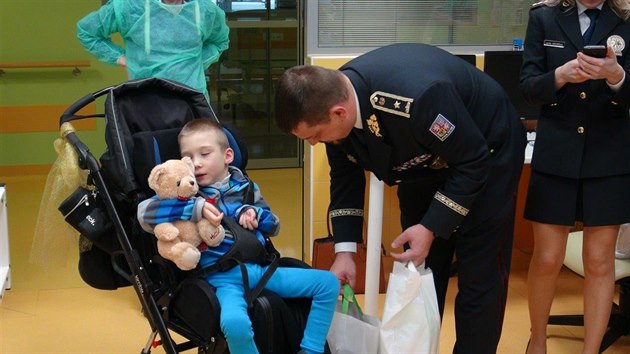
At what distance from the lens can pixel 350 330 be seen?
7.79 ft

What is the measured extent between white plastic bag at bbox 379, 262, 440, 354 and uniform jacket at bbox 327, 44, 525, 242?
191mm

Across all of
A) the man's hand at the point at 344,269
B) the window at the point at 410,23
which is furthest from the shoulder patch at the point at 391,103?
the window at the point at 410,23

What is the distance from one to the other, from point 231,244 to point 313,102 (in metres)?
0.63

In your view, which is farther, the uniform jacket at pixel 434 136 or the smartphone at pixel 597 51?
the smartphone at pixel 597 51

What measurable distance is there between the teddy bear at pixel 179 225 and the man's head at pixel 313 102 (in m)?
0.44

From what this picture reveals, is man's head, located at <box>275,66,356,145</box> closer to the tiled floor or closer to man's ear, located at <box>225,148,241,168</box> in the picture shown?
man's ear, located at <box>225,148,241,168</box>

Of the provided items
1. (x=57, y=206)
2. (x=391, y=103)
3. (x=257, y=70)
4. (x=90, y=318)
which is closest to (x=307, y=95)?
(x=391, y=103)

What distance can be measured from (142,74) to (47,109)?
2952mm

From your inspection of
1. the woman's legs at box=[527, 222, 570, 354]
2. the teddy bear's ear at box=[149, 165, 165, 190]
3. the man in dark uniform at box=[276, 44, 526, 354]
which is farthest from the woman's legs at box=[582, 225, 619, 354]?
the teddy bear's ear at box=[149, 165, 165, 190]

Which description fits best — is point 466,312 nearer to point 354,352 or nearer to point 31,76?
point 354,352

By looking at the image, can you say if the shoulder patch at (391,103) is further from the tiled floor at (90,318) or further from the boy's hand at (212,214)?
the tiled floor at (90,318)

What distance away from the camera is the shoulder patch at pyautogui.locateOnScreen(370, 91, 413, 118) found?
6.58 ft

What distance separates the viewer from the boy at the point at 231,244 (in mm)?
2160

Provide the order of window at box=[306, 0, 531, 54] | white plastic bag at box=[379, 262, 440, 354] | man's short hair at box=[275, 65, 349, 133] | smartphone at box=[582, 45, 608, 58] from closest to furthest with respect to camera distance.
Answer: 1. man's short hair at box=[275, 65, 349, 133]
2. white plastic bag at box=[379, 262, 440, 354]
3. smartphone at box=[582, 45, 608, 58]
4. window at box=[306, 0, 531, 54]
